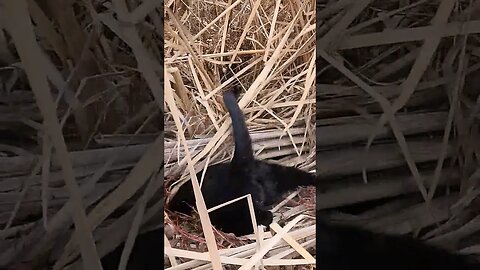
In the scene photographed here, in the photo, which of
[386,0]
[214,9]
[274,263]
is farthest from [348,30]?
[274,263]

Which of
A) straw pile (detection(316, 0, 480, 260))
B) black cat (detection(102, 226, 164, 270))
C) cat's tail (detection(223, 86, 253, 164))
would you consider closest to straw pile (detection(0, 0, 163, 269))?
black cat (detection(102, 226, 164, 270))

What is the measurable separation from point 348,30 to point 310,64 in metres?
0.08

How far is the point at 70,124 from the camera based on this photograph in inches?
34.2

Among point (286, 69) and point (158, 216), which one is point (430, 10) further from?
point (158, 216)

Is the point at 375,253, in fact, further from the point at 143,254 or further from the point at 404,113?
the point at 143,254

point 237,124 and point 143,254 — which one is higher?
point 237,124

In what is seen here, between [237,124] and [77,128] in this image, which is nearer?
[77,128]

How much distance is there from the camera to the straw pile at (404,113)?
0.93 metres

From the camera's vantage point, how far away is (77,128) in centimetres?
88

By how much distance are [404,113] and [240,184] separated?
10.3 inches

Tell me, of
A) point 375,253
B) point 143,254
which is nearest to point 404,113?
point 375,253

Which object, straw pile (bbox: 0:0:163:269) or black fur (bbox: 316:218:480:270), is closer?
straw pile (bbox: 0:0:163:269)

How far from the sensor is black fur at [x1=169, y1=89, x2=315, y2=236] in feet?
3.26

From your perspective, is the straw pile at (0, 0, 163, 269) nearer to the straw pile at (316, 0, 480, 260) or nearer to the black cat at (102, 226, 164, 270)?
the black cat at (102, 226, 164, 270)
